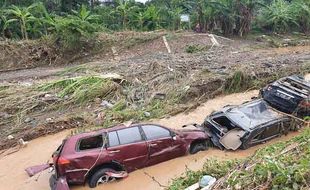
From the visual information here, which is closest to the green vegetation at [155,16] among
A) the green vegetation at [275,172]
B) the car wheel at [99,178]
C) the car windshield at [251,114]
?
the car windshield at [251,114]

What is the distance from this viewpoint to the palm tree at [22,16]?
1845 centimetres

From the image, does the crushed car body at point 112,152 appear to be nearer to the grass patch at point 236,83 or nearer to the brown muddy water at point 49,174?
the brown muddy water at point 49,174

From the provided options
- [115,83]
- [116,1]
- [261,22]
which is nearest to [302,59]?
[261,22]

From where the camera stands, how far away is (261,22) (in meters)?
24.0

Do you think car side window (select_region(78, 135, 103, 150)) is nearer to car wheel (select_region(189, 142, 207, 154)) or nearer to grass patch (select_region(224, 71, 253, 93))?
car wheel (select_region(189, 142, 207, 154))

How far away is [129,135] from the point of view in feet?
29.6

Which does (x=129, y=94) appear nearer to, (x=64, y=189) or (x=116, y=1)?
(x=64, y=189)

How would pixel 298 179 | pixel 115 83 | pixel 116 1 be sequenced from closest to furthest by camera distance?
1. pixel 298 179
2. pixel 115 83
3. pixel 116 1

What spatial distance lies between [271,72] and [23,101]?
350 inches

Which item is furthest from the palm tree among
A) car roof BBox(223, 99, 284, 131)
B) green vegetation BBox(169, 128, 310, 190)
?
green vegetation BBox(169, 128, 310, 190)

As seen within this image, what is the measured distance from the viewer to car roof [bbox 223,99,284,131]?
992 cm

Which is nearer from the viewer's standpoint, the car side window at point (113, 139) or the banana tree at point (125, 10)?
the car side window at point (113, 139)

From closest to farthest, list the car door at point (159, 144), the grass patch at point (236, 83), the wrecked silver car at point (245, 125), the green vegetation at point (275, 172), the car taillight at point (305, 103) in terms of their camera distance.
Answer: the green vegetation at point (275, 172) < the car door at point (159, 144) < the wrecked silver car at point (245, 125) < the car taillight at point (305, 103) < the grass patch at point (236, 83)

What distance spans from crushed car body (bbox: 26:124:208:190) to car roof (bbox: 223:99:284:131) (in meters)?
1.11
